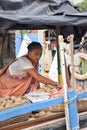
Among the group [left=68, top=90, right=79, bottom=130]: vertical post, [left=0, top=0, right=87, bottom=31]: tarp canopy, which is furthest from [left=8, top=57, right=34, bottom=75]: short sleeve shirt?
[left=68, top=90, right=79, bottom=130]: vertical post

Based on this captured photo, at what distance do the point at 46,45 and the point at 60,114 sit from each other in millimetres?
7094

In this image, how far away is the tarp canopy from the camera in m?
3.56

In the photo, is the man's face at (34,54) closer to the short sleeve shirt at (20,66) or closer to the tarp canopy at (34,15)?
the short sleeve shirt at (20,66)

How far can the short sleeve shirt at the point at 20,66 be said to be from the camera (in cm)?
448

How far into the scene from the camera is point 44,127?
3.61 meters

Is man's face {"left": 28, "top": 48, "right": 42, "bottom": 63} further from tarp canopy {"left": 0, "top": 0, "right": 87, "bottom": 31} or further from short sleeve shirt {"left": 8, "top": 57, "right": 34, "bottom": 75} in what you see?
tarp canopy {"left": 0, "top": 0, "right": 87, "bottom": 31}

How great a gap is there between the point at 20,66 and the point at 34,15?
90 cm

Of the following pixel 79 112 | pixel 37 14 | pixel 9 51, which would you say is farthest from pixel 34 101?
pixel 9 51

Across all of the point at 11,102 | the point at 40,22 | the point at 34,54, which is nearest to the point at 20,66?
the point at 34,54

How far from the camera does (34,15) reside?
387 centimetres

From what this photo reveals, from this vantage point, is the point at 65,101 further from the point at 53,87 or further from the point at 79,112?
the point at 53,87

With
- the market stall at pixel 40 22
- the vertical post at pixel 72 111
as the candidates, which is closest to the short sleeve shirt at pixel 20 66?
the market stall at pixel 40 22

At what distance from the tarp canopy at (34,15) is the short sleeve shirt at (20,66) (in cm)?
61

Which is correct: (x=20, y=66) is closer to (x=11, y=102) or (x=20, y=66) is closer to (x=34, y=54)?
(x=34, y=54)
